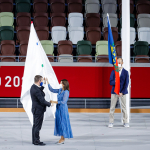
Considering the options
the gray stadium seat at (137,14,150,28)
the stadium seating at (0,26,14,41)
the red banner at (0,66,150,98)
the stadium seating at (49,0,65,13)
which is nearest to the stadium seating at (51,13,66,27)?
the stadium seating at (49,0,65,13)

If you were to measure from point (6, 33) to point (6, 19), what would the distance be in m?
0.80

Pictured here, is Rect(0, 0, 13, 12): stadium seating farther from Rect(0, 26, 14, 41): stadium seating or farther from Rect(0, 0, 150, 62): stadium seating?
Rect(0, 26, 14, 41): stadium seating

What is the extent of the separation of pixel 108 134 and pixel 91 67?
10.2 ft

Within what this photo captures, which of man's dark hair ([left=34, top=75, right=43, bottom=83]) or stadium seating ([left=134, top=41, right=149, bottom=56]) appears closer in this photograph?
man's dark hair ([left=34, top=75, right=43, bottom=83])

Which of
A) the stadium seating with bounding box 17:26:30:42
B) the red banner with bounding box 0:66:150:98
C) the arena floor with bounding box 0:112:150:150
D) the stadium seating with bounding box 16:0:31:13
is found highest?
the stadium seating with bounding box 16:0:31:13

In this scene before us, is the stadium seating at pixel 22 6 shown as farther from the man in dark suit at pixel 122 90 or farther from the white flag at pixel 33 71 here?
the white flag at pixel 33 71

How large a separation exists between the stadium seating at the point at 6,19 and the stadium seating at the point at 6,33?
1.97 feet

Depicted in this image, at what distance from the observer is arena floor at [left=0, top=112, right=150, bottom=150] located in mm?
4758

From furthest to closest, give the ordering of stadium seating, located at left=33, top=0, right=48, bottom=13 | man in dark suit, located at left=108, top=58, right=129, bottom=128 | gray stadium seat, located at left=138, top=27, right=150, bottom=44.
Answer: stadium seating, located at left=33, top=0, right=48, bottom=13 < gray stadium seat, located at left=138, top=27, right=150, bottom=44 < man in dark suit, located at left=108, top=58, right=129, bottom=128

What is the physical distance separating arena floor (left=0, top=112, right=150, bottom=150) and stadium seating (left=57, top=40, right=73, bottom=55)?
217 centimetres

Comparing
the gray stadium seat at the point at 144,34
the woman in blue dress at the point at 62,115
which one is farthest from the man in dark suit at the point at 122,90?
the gray stadium seat at the point at 144,34

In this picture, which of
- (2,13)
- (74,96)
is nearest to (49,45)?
(74,96)

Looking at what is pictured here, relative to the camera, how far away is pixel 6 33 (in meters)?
9.41

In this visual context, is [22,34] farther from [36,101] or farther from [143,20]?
[36,101]
